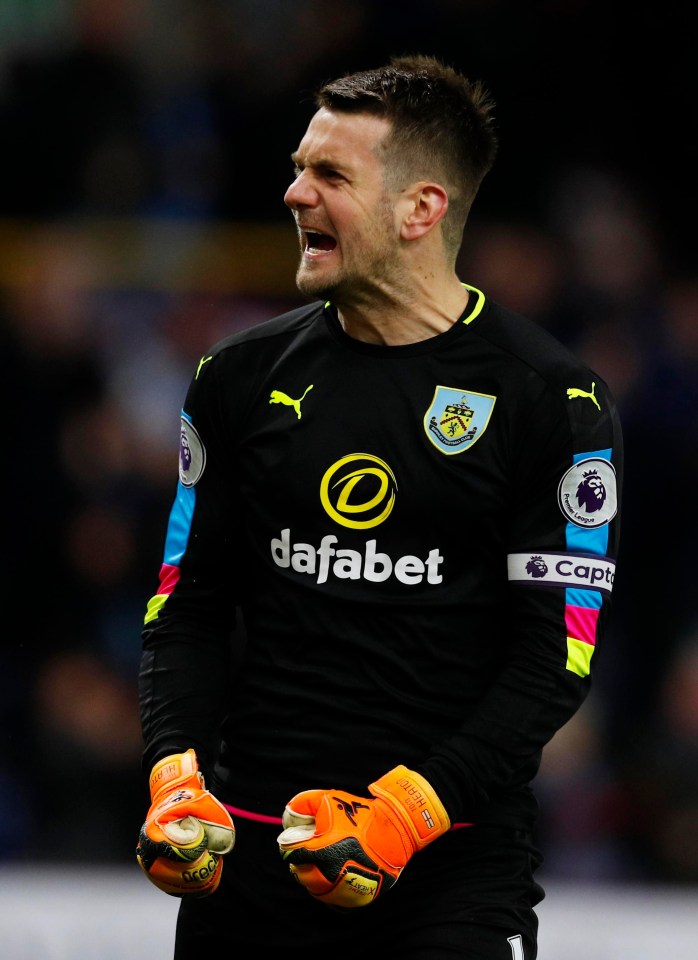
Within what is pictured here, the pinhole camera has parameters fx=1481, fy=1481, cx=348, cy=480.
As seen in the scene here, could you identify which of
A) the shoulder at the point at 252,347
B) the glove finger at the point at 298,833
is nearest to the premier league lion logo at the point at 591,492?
the shoulder at the point at 252,347

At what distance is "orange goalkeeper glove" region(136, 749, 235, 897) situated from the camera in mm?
2467

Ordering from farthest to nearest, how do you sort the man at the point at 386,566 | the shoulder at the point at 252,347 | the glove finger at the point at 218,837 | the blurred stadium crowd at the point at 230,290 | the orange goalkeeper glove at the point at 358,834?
the blurred stadium crowd at the point at 230,290, the shoulder at the point at 252,347, the man at the point at 386,566, the glove finger at the point at 218,837, the orange goalkeeper glove at the point at 358,834

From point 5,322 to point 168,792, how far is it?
4.15 m

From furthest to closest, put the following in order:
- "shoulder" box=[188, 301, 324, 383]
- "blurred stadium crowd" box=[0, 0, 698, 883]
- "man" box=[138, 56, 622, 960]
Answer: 1. "blurred stadium crowd" box=[0, 0, 698, 883]
2. "shoulder" box=[188, 301, 324, 383]
3. "man" box=[138, 56, 622, 960]

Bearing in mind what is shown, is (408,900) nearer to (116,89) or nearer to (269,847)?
(269,847)

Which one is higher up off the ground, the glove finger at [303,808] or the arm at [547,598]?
the arm at [547,598]

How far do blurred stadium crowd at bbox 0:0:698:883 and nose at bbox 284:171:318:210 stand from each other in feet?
11.1

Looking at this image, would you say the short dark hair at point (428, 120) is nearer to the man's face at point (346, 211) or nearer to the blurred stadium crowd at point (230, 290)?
the man's face at point (346, 211)

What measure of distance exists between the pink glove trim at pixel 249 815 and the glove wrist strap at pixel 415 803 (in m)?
0.28

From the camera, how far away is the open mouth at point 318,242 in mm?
2781

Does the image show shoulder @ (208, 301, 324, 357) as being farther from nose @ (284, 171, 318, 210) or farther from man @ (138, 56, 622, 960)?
nose @ (284, 171, 318, 210)

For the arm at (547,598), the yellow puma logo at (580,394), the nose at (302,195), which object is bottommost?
the arm at (547,598)

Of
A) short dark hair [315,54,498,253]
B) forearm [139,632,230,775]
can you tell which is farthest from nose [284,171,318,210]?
forearm [139,632,230,775]

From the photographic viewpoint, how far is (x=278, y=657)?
2.77m
